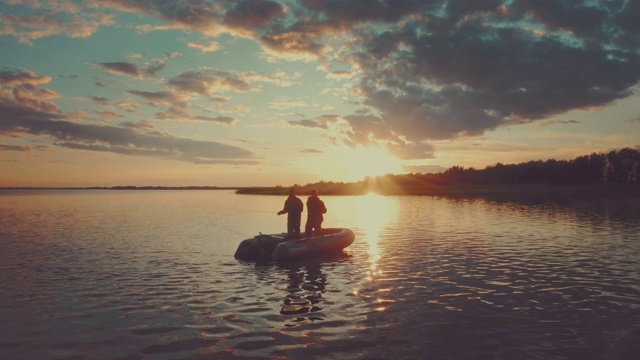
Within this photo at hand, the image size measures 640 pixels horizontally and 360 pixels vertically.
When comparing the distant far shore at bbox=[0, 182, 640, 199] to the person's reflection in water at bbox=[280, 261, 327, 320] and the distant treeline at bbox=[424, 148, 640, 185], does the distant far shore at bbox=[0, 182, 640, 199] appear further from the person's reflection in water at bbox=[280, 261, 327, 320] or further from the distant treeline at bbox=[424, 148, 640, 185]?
the person's reflection in water at bbox=[280, 261, 327, 320]

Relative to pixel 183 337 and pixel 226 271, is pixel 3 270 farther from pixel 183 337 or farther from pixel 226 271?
pixel 183 337

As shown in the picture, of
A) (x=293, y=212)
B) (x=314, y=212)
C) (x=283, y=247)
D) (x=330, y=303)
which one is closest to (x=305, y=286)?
(x=330, y=303)

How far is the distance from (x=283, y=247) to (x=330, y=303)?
8364 mm

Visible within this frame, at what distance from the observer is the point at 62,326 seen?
11.1 meters

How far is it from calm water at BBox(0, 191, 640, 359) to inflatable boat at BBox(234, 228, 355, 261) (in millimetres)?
729

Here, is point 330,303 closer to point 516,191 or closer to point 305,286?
point 305,286

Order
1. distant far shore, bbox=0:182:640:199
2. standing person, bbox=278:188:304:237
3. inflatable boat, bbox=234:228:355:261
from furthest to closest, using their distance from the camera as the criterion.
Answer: distant far shore, bbox=0:182:640:199
standing person, bbox=278:188:304:237
inflatable boat, bbox=234:228:355:261

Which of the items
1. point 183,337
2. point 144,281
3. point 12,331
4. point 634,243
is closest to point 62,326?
point 12,331

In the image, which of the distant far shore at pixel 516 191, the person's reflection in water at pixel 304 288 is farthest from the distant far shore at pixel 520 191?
the person's reflection in water at pixel 304 288

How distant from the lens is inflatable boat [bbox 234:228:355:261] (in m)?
21.3

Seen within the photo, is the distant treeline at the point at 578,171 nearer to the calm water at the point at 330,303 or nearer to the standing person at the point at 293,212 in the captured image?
the calm water at the point at 330,303

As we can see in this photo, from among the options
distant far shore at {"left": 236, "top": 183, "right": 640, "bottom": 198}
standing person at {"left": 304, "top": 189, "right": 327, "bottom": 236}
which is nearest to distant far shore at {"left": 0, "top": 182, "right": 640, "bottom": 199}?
distant far shore at {"left": 236, "top": 183, "right": 640, "bottom": 198}

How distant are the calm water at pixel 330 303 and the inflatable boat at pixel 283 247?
0.73m

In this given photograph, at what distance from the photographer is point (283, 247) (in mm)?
21328
